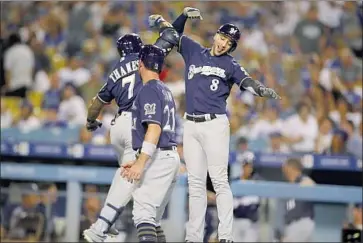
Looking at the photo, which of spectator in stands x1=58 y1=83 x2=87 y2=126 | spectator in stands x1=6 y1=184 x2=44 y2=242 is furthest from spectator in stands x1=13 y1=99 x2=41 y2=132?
spectator in stands x1=6 y1=184 x2=44 y2=242

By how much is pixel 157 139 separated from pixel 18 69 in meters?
8.93

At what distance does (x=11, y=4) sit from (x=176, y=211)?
6779 millimetres

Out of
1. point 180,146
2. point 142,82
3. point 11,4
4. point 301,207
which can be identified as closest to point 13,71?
point 11,4

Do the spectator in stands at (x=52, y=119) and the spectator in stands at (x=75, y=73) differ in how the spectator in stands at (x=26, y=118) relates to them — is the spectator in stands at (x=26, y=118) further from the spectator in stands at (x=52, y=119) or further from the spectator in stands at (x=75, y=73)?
the spectator in stands at (x=75, y=73)

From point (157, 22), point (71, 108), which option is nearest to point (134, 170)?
point (157, 22)

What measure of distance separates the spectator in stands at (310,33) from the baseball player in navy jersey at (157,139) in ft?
26.9

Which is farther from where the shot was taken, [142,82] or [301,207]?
[301,207]

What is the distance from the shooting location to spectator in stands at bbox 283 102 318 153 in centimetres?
1366

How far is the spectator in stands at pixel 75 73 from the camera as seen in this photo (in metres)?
15.9

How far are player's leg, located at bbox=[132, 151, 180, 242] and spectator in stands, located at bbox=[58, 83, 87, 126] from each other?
6876 mm

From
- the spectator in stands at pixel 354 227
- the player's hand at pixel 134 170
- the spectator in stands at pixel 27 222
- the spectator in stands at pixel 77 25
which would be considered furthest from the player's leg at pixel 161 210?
the spectator in stands at pixel 77 25

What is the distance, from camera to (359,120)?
14.0 m

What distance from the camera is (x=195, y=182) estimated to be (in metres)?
8.55

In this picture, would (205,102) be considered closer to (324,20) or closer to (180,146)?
(180,146)
